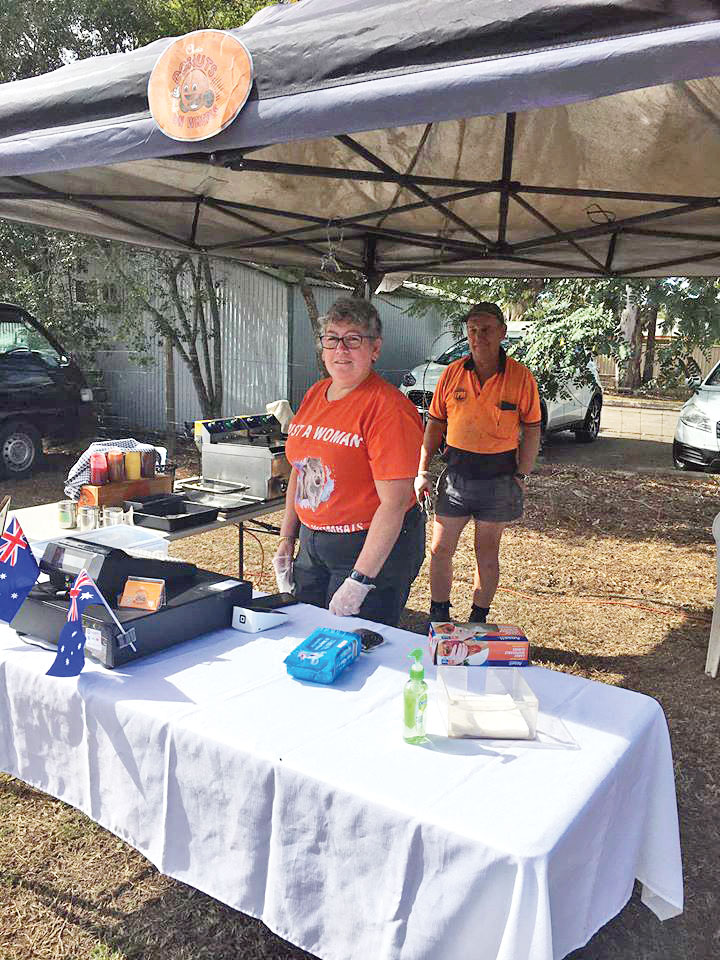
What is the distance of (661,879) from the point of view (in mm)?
1632

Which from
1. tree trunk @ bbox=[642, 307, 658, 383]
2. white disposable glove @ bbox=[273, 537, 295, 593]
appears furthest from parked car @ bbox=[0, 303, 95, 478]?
tree trunk @ bbox=[642, 307, 658, 383]

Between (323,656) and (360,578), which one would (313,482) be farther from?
(323,656)

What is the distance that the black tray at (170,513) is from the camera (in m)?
3.08

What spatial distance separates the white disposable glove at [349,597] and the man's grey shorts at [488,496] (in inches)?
63.2

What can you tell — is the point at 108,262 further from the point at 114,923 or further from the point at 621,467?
the point at 114,923

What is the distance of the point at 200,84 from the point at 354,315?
0.83 meters

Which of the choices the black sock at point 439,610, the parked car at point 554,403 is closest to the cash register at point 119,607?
the black sock at point 439,610

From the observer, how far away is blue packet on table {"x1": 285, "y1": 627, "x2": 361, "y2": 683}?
1.75 meters

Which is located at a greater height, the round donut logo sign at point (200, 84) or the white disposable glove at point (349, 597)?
the round donut logo sign at point (200, 84)

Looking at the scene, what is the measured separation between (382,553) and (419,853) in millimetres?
1142

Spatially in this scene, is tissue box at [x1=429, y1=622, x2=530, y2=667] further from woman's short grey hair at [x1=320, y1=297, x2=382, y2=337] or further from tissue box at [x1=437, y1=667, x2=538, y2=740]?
woman's short grey hair at [x1=320, y1=297, x2=382, y2=337]

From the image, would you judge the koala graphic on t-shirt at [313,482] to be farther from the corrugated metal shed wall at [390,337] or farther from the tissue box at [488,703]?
the corrugated metal shed wall at [390,337]

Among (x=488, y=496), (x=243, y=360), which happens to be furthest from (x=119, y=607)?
(x=243, y=360)

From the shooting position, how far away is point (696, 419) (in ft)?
27.0
